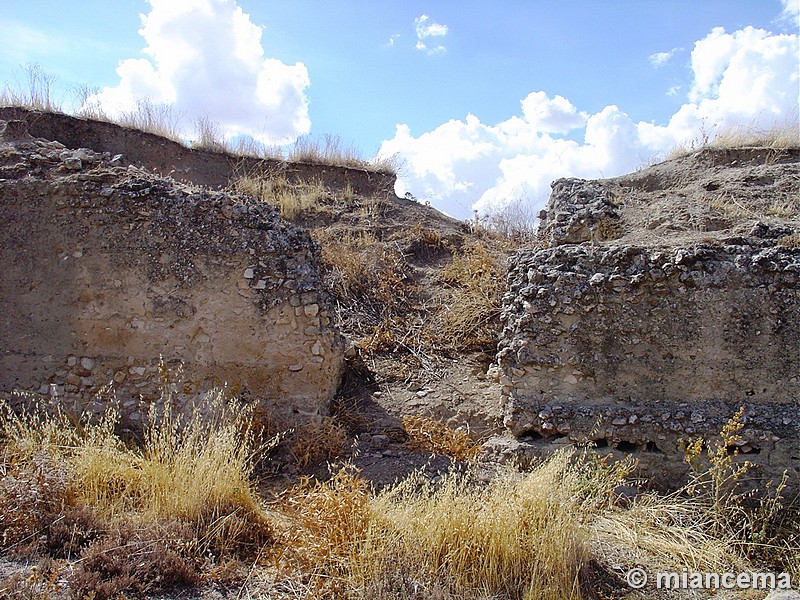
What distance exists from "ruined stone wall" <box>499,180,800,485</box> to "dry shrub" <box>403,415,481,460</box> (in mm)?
581

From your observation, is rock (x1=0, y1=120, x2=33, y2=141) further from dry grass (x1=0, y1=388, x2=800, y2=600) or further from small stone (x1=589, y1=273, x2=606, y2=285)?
small stone (x1=589, y1=273, x2=606, y2=285)

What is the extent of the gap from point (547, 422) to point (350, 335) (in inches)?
126

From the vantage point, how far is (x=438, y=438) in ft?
21.0

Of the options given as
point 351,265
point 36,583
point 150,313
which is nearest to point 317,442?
point 150,313

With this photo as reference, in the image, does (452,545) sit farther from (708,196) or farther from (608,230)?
(708,196)

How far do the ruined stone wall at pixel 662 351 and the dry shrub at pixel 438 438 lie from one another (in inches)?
22.9

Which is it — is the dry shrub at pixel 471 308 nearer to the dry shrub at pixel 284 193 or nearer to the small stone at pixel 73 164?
the dry shrub at pixel 284 193

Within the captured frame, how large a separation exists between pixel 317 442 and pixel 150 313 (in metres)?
2.12

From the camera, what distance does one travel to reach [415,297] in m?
9.11

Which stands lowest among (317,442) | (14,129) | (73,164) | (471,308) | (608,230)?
(317,442)

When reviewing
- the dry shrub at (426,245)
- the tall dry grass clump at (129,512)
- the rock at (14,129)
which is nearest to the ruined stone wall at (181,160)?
the rock at (14,129)

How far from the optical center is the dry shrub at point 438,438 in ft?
20.3

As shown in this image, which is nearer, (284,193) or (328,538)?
(328,538)

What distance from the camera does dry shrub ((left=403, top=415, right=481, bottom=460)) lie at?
6188 mm
